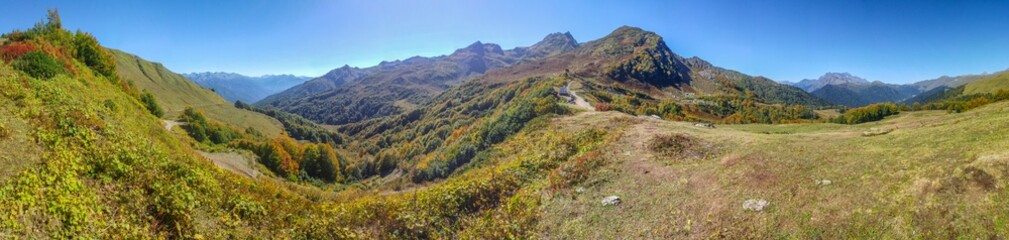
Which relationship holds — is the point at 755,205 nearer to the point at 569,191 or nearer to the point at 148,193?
the point at 569,191

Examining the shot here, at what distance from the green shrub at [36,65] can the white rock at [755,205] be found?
4543 cm

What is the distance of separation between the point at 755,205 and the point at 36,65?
47.9m

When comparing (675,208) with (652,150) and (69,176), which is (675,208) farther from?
(69,176)

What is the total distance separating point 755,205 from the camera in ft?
A: 54.6

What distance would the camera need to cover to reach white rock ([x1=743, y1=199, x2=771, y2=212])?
16.4 metres

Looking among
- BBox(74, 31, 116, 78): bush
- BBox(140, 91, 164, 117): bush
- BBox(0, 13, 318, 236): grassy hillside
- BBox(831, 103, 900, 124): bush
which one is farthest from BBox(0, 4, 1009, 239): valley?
BBox(140, 91, 164, 117): bush

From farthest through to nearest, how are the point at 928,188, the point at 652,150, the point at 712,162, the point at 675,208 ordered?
the point at 652,150, the point at 712,162, the point at 675,208, the point at 928,188

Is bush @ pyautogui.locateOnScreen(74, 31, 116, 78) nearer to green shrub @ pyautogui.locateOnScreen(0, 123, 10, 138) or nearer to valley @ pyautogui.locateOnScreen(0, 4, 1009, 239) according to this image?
valley @ pyautogui.locateOnScreen(0, 4, 1009, 239)

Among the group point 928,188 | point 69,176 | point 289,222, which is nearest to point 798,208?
point 928,188

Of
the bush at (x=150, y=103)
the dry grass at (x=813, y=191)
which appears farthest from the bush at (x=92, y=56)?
the dry grass at (x=813, y=191)

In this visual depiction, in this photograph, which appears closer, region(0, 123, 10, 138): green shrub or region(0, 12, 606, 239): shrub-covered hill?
region(0, 12, 606, 239): shrub-covered hill

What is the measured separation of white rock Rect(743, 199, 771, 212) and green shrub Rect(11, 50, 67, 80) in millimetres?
45429

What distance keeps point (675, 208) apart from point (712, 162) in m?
6.72

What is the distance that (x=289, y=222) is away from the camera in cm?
1942
